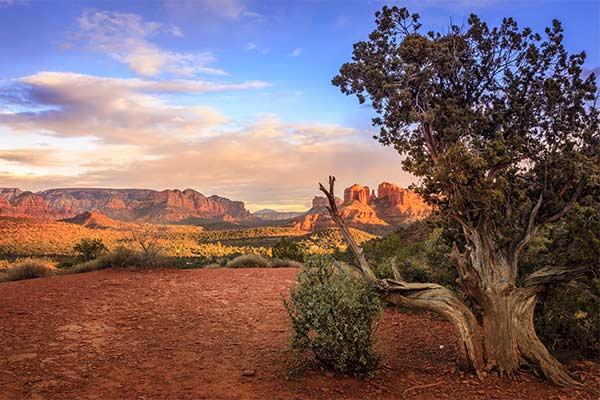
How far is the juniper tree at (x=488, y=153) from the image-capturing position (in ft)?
22.1

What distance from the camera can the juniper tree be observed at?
675cm

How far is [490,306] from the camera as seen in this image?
22.6ft

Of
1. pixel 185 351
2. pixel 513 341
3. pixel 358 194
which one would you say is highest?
pixel 358 194

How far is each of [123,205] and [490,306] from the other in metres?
189

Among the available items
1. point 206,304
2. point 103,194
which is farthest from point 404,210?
point 103,194

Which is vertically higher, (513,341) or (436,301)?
(436,301)

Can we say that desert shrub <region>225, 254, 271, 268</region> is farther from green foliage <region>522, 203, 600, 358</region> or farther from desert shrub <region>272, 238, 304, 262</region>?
green foliage <region>522, 203, 600, 358</region>

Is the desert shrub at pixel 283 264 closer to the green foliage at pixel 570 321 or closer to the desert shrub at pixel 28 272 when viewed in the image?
the desert shrub at pixel 28 272

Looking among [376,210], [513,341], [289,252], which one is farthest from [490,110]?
[376,210]

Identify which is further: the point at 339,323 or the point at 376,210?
the point at 376,210

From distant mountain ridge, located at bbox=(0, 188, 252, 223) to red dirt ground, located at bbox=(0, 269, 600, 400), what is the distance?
12792 cm

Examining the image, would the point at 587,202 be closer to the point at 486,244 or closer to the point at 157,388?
the point at 486,244

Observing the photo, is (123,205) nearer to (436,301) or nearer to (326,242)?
(326,242)

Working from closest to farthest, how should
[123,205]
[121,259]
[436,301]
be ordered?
[436,301]
[121,259]
[123,205]
